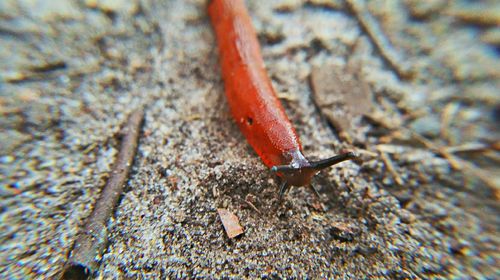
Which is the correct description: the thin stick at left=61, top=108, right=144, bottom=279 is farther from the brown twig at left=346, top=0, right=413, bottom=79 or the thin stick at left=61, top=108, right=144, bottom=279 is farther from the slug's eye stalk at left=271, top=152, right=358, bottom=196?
the brown twig at left=346, top=0, right=413, bottom=79

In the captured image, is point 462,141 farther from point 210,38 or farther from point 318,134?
point 210,38

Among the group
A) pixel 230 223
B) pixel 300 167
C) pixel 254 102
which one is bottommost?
pixel 230 223

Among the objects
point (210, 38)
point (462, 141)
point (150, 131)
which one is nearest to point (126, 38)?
point (210, 38)

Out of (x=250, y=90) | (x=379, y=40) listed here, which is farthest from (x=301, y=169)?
(x=379, y=40)

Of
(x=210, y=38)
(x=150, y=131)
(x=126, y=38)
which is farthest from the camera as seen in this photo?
(x=210, y=38)

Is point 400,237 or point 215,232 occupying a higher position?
point 215,232

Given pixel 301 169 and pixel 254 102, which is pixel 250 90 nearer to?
pixel 254 102
